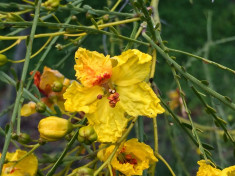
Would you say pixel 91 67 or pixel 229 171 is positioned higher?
pixel 91 67

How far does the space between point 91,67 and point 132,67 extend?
0.35 ft

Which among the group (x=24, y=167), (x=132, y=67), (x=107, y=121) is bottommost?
(x=24, y=167)

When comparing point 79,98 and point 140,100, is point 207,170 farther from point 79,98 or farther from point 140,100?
point 79,98

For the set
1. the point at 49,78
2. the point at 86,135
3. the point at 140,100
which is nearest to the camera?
the point at 86,135

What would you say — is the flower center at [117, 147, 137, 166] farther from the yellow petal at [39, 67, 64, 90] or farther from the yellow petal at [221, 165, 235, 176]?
the yellow petal at [39, 67, 64, 90]

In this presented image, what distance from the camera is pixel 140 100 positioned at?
925 mm

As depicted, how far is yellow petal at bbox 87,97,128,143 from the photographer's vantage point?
2.88ft

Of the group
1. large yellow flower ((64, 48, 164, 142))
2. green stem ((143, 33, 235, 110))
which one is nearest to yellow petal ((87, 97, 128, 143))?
large yellow flower ((64, 48, 164, 142))

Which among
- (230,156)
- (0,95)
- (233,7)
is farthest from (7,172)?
(233,7)

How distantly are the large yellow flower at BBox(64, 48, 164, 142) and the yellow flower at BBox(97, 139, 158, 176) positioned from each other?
0.06 m

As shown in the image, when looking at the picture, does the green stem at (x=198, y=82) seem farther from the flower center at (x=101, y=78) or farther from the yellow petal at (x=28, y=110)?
the yellow petal at (x=28, y=110)

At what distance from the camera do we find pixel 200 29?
11.1ft

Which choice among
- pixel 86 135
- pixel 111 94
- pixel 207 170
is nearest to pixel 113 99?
pixel 111 94

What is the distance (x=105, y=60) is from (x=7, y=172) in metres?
0.38
